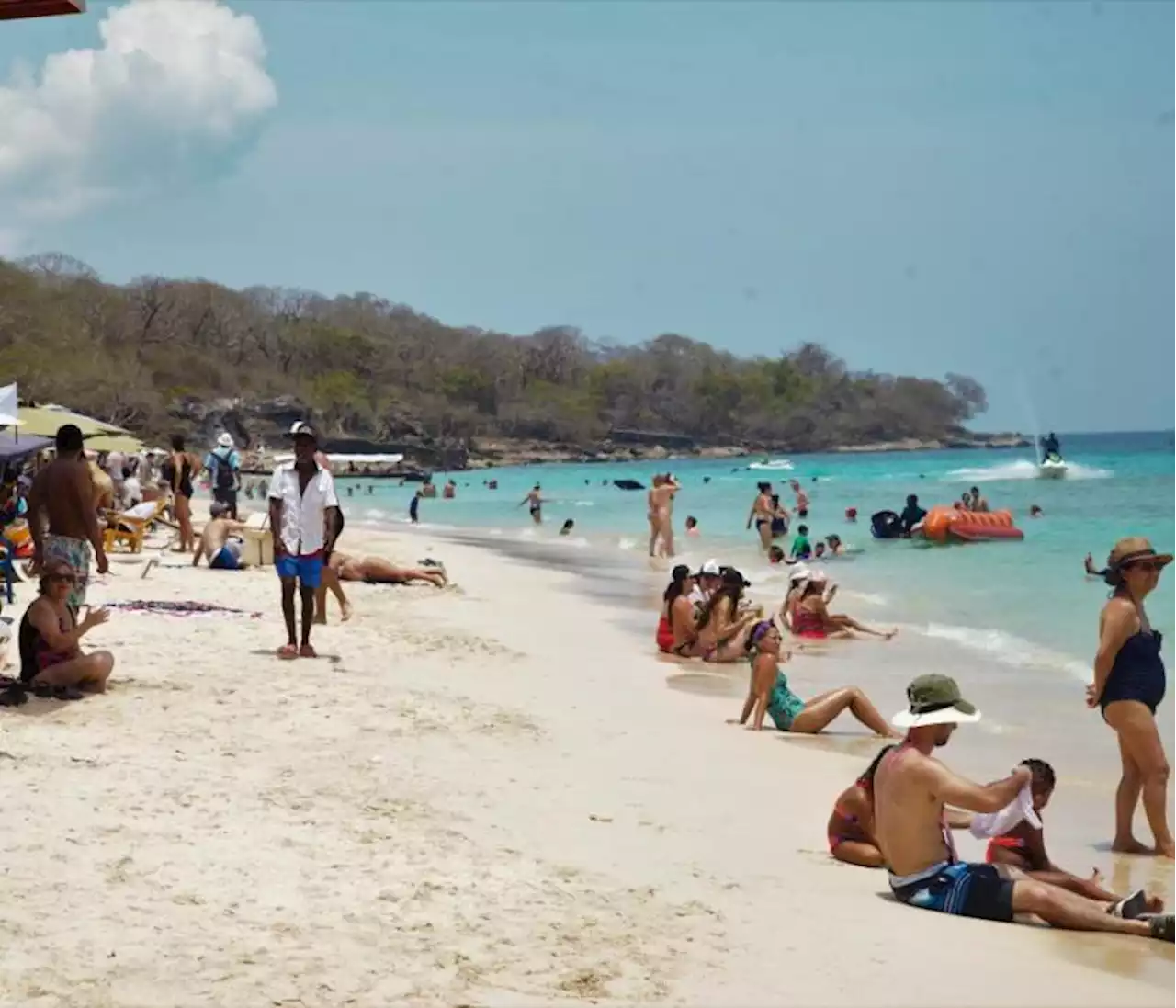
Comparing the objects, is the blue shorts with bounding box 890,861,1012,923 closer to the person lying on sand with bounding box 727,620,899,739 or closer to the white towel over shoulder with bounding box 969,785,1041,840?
the white towel over shoulder with bounding box 969,785,1041,840

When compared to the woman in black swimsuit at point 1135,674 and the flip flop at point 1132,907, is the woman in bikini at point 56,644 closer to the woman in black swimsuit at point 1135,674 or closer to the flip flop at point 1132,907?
the woman in black swimsuit at point 1135,674

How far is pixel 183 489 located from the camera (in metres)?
18.9

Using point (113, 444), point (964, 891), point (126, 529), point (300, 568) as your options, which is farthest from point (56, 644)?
point (113, 444)

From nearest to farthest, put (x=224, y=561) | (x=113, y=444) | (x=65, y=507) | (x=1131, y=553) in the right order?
(x=1131, y=553)
(x=65, y=507)
(x=224, y=561)
(x=113, y=444)

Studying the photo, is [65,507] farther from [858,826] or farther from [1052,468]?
A: [1052,468]

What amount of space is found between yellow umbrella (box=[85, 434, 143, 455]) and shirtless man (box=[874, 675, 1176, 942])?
50.6ft

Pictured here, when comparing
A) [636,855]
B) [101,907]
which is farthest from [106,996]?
[636,855]

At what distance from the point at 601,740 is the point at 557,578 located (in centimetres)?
1333

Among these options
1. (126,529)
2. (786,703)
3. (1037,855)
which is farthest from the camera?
(126,529)

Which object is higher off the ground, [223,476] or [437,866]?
[223,476]

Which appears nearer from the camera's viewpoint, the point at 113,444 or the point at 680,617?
the point at 680,617

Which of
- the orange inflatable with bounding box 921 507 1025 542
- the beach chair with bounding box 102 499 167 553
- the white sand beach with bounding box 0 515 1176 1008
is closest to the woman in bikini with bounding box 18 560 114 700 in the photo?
the white sand beach with bounding box 0 515 1176 1008

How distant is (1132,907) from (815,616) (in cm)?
915

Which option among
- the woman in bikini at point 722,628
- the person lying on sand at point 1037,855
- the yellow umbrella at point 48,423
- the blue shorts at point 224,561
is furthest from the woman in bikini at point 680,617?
the yellow umbrella at point 48,423
